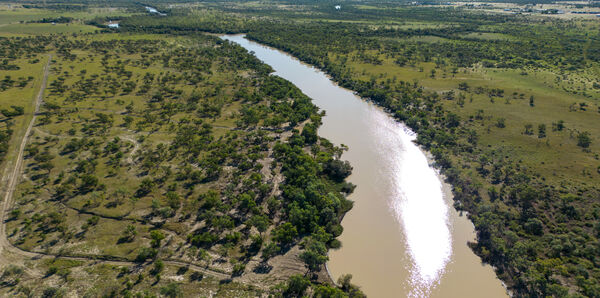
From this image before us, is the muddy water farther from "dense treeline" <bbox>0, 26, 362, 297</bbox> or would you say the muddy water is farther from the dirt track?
the dirt track

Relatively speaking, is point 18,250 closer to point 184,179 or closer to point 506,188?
point 184,179

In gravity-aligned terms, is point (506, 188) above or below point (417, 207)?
above

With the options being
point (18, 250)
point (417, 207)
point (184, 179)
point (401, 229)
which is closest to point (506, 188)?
point (417, 207)

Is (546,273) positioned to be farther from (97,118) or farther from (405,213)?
(97,118)

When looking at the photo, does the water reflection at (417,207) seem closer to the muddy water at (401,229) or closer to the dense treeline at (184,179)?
the muddy water at (401,229)

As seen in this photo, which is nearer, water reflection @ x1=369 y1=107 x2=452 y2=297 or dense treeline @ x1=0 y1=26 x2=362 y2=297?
dense treeline @ x1=0 y1=26 x2=362 y2=297

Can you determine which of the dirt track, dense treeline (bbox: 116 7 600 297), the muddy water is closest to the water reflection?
the muddy water

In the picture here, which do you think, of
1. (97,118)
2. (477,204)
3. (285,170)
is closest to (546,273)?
(477,204)

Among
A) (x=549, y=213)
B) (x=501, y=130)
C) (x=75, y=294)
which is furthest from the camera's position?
(x=501, y=130)

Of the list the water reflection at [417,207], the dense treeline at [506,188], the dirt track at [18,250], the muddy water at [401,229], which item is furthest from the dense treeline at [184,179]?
the dense treeline at [506,188]
